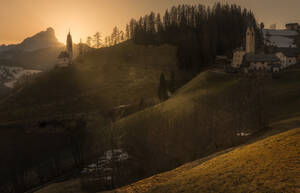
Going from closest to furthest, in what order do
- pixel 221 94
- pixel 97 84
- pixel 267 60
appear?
pixel 221 94 → pixel 267 60 → pixel 97 84

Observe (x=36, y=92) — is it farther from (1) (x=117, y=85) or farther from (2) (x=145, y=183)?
(2) (x=145, y=183)

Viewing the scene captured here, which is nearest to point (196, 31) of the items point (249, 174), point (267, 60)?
point (267, 60)

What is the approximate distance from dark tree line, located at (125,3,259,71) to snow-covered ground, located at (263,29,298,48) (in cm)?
1571

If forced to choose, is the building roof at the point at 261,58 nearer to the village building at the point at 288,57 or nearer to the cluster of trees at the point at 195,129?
the village building at the point at 288,57

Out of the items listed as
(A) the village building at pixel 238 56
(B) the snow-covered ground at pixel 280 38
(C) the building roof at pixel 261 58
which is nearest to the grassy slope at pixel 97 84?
(A) the village building at pixel 238 56

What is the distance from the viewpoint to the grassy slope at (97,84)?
287 ft

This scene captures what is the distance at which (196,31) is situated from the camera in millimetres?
156625

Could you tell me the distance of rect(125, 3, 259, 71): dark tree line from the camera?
431 ft

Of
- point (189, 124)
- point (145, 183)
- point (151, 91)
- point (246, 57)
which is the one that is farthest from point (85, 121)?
point (246, 57)

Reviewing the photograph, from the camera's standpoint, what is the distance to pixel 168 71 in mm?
124438

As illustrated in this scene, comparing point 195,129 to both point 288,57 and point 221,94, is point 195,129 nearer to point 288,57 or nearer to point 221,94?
Answer: point 221,94

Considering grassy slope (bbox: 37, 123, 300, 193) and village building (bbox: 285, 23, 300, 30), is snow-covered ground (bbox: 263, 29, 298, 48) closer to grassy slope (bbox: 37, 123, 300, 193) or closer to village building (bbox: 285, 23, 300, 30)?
village building (bbox: 285, 23, 300, 30)

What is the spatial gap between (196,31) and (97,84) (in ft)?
290

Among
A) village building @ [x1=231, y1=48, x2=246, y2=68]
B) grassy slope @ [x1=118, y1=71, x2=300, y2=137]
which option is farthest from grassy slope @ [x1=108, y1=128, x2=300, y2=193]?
village building @ [x1=231, y1=48, x2=246, y2=68]
